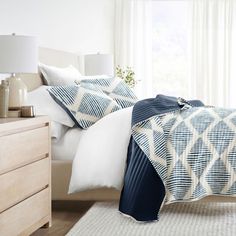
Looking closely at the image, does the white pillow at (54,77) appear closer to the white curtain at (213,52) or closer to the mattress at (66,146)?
the mattress at (66,146)

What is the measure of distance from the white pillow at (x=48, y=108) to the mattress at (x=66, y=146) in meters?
0.10

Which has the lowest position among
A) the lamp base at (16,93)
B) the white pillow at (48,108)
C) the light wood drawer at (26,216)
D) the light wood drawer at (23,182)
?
the light wood drawer at (26,216)

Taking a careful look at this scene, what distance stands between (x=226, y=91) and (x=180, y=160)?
4.49m

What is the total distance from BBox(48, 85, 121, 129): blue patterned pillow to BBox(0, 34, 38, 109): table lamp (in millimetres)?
493

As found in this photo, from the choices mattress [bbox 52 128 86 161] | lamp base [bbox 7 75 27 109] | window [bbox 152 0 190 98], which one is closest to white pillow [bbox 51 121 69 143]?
mattress [bbox 52 128 86 161]

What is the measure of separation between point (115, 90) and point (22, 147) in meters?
1.60

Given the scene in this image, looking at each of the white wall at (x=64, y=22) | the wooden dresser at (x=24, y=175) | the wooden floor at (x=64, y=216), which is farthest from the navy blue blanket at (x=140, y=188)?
the white wall at (x=64, y=22)

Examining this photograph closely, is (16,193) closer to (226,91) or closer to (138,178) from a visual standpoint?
(138,178)

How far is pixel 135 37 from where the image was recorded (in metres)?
7.50

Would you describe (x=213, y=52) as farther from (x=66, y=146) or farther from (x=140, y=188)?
(x=140, y=188)

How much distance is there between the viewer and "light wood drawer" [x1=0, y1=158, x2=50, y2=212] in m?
2.33

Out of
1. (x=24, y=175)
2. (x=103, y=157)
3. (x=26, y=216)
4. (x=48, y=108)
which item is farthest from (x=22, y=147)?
(x=48, y=108)

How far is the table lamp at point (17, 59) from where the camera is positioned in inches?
117

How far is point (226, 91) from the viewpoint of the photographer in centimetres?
741
